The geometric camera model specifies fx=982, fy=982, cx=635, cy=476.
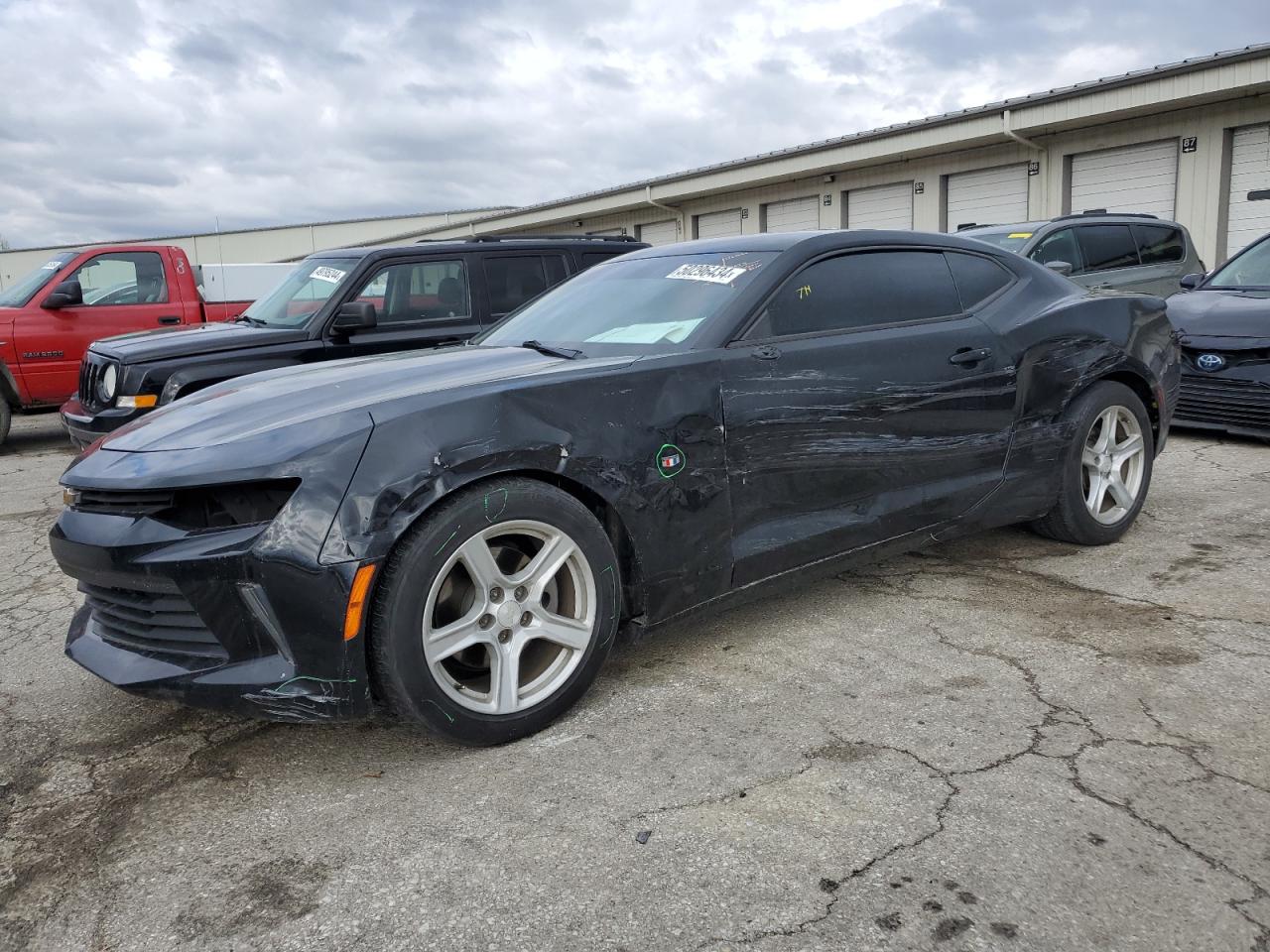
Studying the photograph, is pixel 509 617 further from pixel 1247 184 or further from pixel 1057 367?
pixel 1247 184

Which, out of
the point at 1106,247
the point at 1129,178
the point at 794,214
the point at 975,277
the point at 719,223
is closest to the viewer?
the point at 975,277

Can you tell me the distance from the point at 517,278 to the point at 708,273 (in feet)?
12.1

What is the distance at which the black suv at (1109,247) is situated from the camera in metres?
8.61

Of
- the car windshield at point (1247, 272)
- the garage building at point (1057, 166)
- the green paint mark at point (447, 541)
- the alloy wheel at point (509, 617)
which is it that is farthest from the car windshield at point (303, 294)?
the garage building at point (1057, 166)

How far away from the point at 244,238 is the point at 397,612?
140 ft

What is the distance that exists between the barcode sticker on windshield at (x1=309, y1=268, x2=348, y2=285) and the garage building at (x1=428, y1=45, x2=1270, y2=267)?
35.0 ft

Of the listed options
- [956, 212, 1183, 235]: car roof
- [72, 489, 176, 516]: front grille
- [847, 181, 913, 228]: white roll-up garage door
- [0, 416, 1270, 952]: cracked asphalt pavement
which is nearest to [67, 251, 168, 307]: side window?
[0, 416, 1270, 952]: cracked asphalt pavement

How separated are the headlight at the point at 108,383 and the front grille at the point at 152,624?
4.20 meters

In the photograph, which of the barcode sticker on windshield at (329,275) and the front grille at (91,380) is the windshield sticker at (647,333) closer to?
the barcode sticker on windshield at (329,275)

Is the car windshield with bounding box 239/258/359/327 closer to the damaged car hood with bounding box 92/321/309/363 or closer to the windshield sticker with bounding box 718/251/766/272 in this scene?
the damaged car hood with bounding box 92/321/309/363

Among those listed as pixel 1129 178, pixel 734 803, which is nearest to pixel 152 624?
pixel 734 803

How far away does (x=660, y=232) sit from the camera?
73.5 ft

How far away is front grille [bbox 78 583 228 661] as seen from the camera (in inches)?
102

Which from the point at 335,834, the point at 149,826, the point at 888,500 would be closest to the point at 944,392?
the point at 888,500
